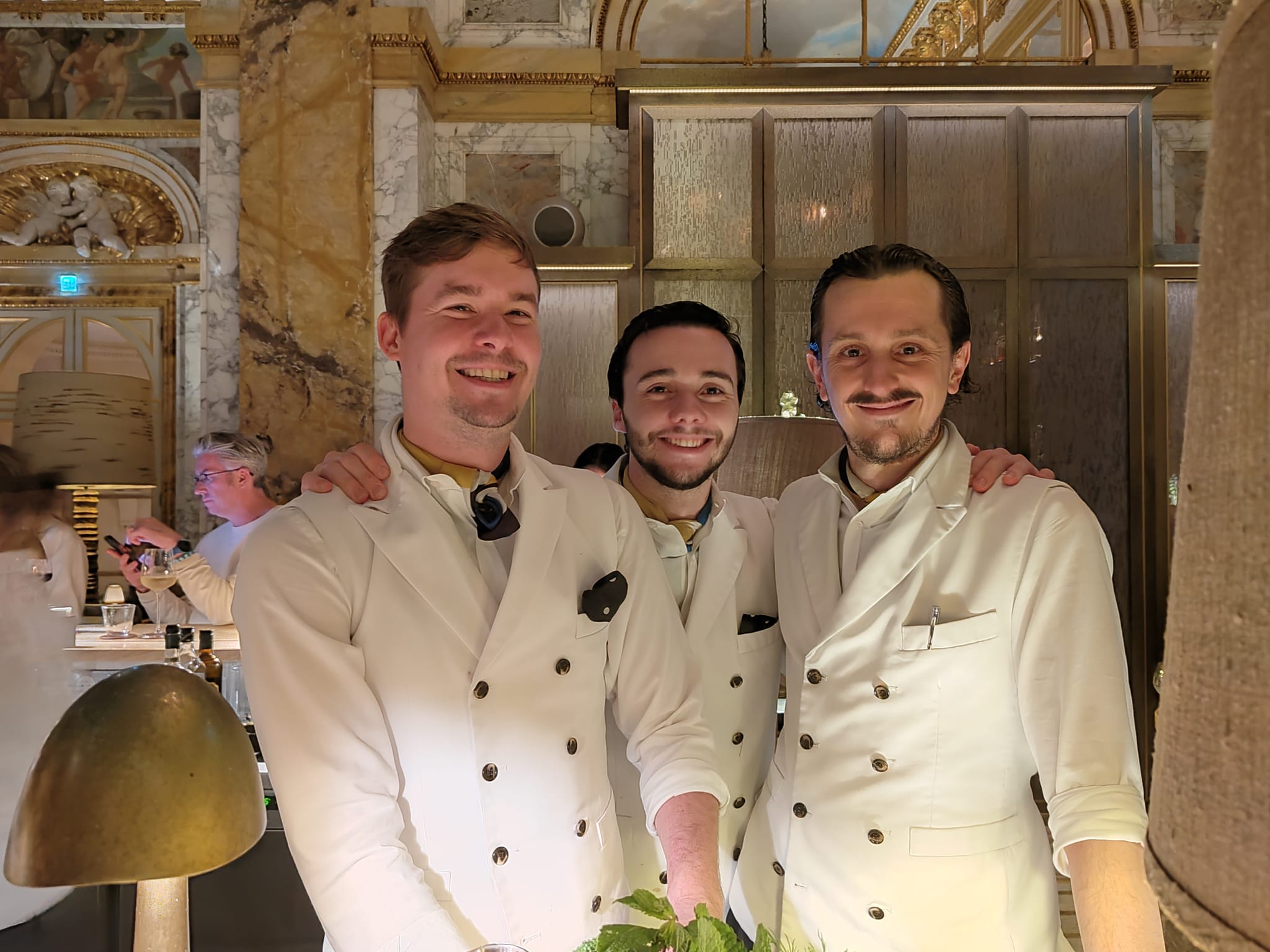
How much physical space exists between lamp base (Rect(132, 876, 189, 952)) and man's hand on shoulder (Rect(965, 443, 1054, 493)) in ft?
4.47

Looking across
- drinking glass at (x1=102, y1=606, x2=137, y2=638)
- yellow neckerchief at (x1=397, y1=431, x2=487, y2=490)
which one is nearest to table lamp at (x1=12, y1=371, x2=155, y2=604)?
drinking glass at (x1=102, y1=606, x2=137, y2=638)

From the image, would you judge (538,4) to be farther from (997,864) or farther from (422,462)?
(997,864)

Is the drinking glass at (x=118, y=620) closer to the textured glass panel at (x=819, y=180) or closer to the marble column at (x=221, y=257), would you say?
the marble column at (x=221, y=257)

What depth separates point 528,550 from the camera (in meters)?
1.53

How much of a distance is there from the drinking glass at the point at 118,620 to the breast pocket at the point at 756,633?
9.47 feet

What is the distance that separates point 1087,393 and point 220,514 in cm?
489

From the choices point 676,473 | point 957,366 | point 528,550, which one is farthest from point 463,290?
point 957,366

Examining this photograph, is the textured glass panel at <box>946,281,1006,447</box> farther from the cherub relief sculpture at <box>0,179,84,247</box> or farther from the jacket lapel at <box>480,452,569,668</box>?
the cherub relief sculpture at <box>0,179,84,247</box>

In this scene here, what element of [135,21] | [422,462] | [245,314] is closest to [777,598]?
[422,462]

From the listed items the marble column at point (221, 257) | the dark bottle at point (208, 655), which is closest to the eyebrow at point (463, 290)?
the dark bottle at point (208, 655)

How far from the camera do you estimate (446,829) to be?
1.41m

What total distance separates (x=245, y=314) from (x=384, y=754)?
4702 mm

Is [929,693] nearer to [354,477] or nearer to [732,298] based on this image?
[354,477]

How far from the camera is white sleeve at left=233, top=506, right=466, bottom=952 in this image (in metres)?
1.29
